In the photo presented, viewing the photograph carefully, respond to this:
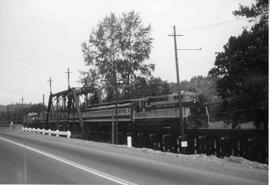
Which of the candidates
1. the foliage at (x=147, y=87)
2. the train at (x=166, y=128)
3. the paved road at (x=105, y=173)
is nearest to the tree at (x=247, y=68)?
the train at (x=166, y=128)

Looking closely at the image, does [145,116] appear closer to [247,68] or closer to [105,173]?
[247,68]

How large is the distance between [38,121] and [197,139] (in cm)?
4372

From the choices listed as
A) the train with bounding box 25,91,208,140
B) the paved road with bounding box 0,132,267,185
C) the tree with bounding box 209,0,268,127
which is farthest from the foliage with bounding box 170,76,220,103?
the paved road with bounding box 0,132,267,185

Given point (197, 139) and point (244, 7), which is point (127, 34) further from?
point (197, 139)

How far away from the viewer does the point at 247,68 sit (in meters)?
35.0

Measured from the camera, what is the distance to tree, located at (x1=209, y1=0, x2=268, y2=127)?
32.1 meters

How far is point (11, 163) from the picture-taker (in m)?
15.3

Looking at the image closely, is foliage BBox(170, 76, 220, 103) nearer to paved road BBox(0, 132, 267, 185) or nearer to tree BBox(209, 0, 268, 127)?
tree BBox(209, 0, 268, 127)

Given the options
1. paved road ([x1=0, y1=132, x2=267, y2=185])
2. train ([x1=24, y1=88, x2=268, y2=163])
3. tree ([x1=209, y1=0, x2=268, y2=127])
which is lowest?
paved road ([x1=0, y1=132, x2=267, y2=185])

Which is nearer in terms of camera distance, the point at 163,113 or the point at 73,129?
Answer: the point at 163,113

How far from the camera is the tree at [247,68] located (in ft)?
105

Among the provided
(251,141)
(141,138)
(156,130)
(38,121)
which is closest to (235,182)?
(251,141)

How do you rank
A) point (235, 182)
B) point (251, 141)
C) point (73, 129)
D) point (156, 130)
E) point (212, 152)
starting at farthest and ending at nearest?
point (73, 129) → point (156, 130) → point (212, 152) → point (251, 141) → point (235, 182)

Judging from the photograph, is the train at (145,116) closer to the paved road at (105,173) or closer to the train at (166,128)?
the train at (166,128)
